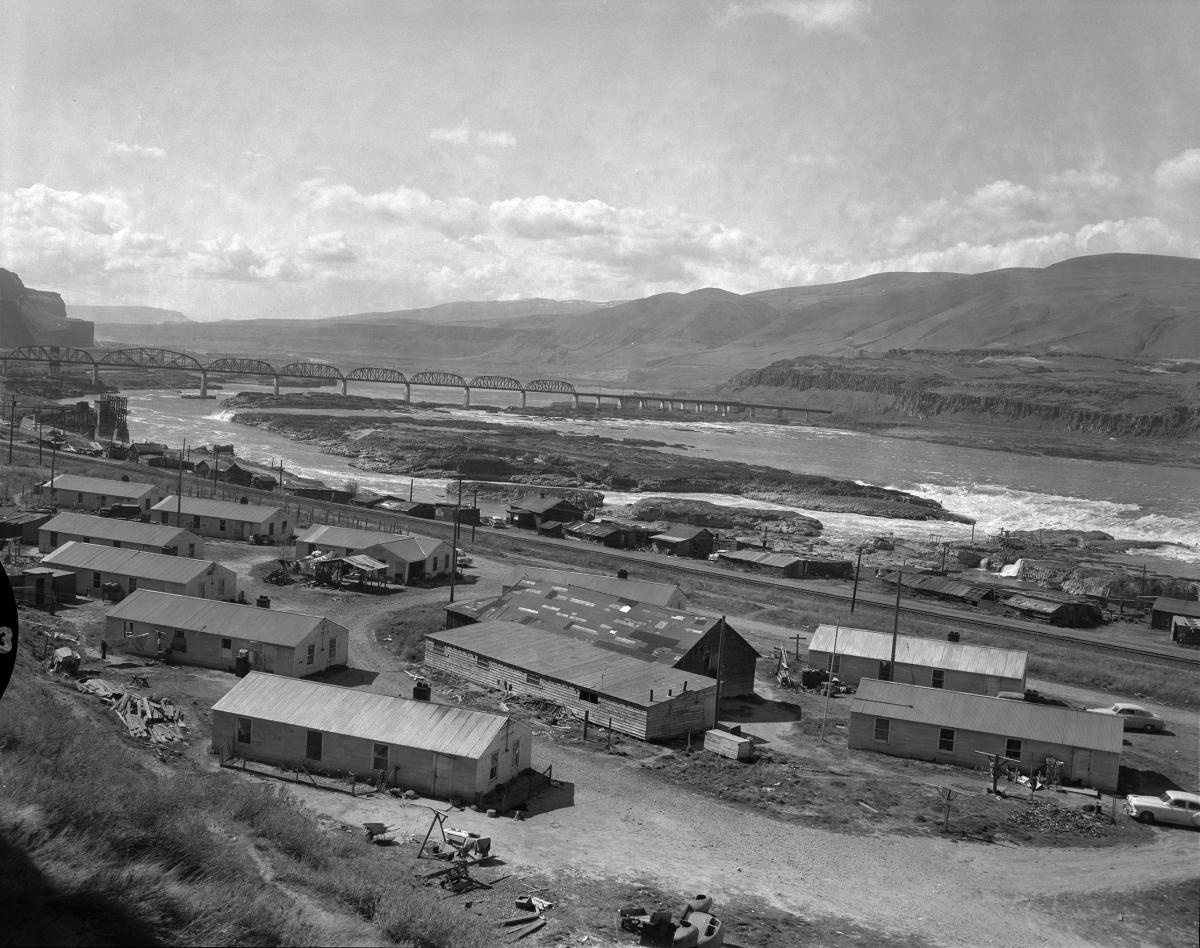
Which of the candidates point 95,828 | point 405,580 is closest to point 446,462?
point 405,580

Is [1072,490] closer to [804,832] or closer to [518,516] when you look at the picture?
[518,516]

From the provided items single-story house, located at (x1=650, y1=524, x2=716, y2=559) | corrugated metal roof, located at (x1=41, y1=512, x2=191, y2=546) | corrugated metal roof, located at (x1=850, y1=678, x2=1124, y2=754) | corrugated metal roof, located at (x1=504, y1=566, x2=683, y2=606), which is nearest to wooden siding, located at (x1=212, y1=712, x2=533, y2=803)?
corrugated metal roof, located at (x1=850, y1=678, x2=1124, y2=754)

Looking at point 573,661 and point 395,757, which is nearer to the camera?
point 395,757

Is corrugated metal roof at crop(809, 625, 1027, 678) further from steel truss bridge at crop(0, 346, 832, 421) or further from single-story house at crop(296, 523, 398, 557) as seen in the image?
steel truss bridge at crop(0, 346, 832, 421)

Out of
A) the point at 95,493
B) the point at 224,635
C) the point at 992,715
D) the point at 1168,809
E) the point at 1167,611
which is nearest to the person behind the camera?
the point at 1168,809

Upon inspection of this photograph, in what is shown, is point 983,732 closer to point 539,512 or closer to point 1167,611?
point 1167,611

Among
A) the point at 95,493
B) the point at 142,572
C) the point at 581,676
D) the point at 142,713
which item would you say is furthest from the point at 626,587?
the point at 95,493
